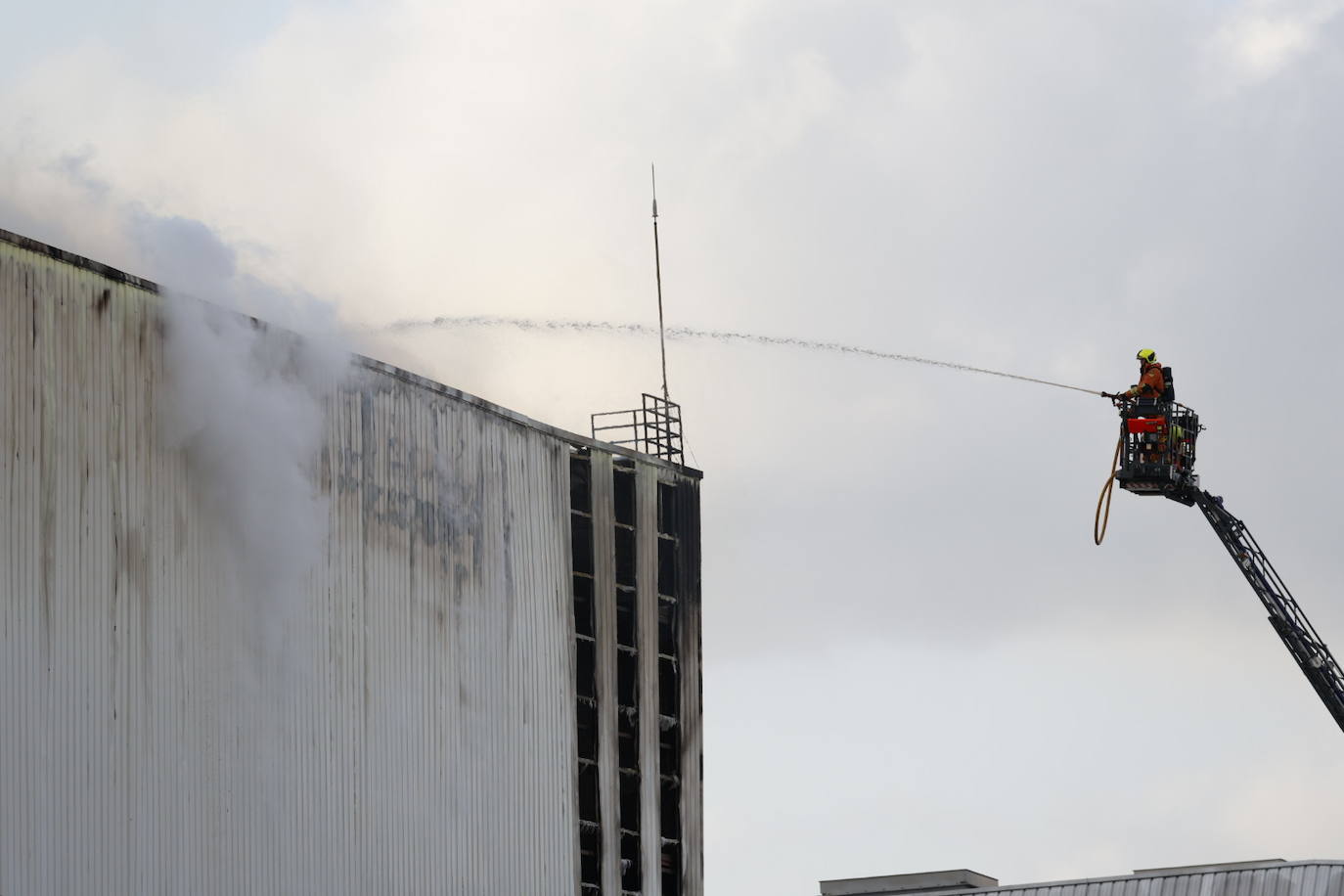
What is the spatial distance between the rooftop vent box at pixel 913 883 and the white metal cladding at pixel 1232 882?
7.20 m

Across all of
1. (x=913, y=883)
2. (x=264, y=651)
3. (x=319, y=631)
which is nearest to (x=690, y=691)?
(x=913, y=883)

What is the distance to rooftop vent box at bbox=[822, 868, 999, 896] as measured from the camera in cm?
5412

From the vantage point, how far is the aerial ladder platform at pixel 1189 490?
45.6 meters

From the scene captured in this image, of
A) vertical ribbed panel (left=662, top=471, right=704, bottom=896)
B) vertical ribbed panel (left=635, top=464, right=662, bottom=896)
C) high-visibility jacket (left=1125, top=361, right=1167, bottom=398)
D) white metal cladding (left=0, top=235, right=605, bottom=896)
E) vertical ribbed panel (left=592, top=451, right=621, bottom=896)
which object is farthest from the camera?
vertical ribbed panel (left=662, top=471, right=704, bottom=896)

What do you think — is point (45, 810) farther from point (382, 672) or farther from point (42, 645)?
point (382, 672)

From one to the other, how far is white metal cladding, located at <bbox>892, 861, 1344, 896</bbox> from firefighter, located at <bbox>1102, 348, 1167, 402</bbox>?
9.47 m

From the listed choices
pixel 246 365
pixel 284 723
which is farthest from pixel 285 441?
pixel 284 723

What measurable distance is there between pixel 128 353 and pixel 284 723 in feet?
23.7

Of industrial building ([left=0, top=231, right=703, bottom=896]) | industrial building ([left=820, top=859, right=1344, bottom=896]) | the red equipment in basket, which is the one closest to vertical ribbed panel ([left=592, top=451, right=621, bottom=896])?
industrial building ([left=0, top=231, right=703, bottom=896])

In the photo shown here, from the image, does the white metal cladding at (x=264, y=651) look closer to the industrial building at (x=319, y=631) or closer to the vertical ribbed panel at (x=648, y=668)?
the industrial building at (x=319, y=631)

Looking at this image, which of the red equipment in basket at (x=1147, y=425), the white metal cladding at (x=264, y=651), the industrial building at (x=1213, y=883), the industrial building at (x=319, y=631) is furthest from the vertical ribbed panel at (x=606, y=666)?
the red equipment in basket at (x=1147, y=425)

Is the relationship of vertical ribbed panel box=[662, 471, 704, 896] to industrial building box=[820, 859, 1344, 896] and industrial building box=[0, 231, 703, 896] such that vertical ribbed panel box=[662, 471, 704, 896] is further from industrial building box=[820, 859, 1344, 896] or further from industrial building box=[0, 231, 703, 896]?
industrial building box=[820, 859, 1344, 896]

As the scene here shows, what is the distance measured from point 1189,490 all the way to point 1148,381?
2565 mm

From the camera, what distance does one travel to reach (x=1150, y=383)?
45.5 meters
